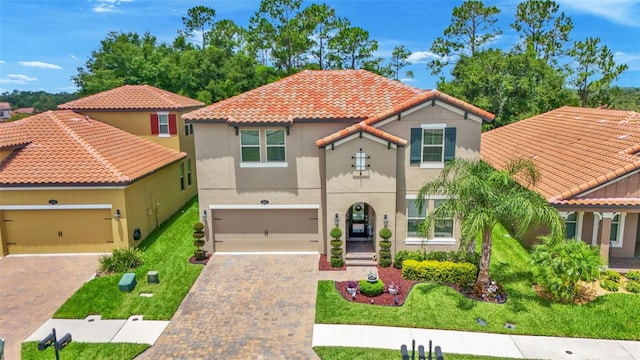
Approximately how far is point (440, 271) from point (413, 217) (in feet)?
8.65

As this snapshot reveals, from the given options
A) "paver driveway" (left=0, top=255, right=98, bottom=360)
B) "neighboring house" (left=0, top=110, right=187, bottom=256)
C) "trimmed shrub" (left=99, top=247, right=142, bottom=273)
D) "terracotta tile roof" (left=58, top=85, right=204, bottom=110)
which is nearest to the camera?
"paver driveway" (left=0, top=255, right=98, bottom=360)

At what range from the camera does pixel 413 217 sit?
55.8ft

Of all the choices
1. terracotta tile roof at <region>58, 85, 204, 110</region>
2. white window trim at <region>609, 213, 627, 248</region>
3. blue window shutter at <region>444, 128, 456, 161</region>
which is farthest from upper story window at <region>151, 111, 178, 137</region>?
white window trim at <region>609, 213, 627, 248</region>

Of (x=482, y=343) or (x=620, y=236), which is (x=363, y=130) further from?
(x=620, y=236)

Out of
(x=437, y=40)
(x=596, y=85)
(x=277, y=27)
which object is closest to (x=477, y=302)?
(x=596, y=85)

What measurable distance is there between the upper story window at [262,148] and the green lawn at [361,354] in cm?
818

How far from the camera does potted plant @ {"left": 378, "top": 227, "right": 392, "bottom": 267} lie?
643 inches

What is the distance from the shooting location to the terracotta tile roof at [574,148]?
15.8 meters

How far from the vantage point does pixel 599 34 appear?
38.4 meters

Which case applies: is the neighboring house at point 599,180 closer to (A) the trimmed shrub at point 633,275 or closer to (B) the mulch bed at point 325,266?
(A) the trimmed shrub at point 633,275

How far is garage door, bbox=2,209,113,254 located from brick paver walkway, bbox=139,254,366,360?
4.80 meters

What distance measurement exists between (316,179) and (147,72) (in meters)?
29.6

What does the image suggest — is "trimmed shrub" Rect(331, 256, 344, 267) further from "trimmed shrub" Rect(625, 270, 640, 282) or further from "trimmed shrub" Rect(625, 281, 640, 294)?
"trimmed shrub" Rect(625, 270, 640, 282)

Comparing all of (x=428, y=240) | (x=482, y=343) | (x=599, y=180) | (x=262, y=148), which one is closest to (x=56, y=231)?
(x=262, y=148)
